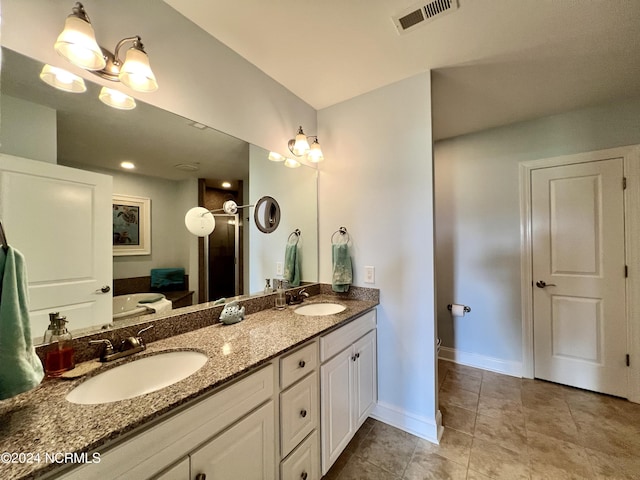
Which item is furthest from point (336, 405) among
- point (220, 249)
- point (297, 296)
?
point (220, 249)

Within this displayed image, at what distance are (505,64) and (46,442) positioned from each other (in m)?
2.69

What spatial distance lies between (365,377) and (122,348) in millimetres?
1427

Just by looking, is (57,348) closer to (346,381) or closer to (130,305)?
(130,305)

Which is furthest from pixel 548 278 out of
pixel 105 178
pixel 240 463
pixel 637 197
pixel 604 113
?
pixel 105 178

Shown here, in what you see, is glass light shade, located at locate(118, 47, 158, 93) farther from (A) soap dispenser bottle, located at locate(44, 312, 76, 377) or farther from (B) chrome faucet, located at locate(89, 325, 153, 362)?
(B) chrome faucet, located at locate(89, 325, 153, 362)

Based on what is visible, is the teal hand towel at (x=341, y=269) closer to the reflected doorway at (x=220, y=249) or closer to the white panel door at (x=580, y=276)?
the reflected doorway at (x=220, y=249)

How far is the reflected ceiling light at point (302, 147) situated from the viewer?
1.85m

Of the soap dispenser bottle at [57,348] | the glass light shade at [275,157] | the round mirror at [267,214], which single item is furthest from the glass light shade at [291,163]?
the soap dispenser bottle at [57,348]

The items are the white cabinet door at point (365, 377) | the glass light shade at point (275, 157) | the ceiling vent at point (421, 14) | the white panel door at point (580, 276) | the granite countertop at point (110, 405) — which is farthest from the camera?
the white panel door at point (580, 276)

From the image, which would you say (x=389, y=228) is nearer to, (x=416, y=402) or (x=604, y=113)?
(x=416, y=402)

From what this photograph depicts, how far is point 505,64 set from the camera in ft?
5.37

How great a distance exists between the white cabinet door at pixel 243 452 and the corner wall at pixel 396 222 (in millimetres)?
1109

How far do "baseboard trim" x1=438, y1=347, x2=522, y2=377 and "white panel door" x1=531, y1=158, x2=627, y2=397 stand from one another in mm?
182

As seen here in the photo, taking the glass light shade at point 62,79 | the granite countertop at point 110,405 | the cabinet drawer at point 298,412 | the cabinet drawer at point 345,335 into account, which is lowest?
the cabinet drawer at point 298,412
